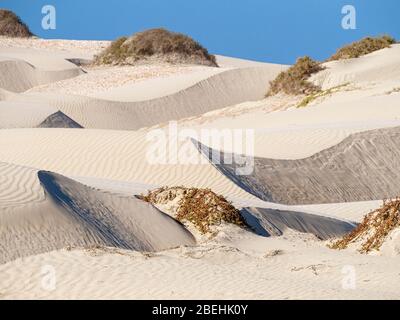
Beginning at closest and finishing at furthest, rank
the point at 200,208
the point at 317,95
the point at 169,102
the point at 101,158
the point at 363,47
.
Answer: the point at 200,208 → the point at 101,158 → the point at 317,95 → the point at 169,102 → the point at 363,47

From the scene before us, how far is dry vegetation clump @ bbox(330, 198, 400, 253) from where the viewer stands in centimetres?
1166

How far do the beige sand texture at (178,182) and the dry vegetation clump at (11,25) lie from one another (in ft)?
41.3

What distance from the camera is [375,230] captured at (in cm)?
1209

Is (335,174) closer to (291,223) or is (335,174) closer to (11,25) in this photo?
(291,223)

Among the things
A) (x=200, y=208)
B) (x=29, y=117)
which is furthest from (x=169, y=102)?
(x=200, y=208)

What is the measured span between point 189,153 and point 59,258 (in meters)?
9.70

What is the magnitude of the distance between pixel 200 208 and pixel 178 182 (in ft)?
14.3

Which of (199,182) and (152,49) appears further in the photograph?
(152,49)

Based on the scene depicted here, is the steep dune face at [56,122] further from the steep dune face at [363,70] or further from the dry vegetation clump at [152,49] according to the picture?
the dry vegetation clump at [152,49]

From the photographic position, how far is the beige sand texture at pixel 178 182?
906cm

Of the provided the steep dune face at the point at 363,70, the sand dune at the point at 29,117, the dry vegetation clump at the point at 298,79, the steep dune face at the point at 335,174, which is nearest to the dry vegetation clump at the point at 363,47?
the steep dune face at the point at 363,70

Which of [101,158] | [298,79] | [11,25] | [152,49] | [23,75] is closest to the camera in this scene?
[101,158]

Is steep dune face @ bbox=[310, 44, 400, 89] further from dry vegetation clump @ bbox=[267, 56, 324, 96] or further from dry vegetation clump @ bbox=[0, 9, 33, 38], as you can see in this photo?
A: dry vegetation clump @ bbox=[0, 9, 33, 38]
